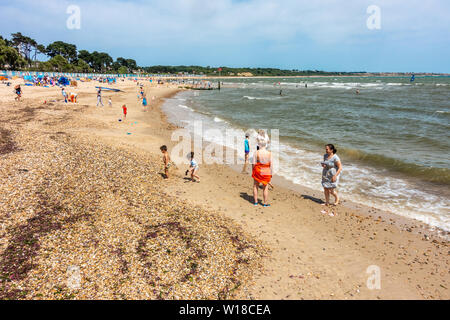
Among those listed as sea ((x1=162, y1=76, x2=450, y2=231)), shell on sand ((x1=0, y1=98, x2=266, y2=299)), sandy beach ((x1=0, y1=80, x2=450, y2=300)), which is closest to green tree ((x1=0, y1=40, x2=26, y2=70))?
sea ((x1=162, y1=76, x2=450, y2=231))

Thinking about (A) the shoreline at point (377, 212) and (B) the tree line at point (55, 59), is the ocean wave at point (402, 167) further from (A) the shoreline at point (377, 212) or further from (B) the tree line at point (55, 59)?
(B) the tree line at point (55, 59)

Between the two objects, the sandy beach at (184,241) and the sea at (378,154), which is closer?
the sandy beach at (184,241)

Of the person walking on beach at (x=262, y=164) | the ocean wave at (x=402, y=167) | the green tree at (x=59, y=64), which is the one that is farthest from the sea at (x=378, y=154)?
the green tree at (x=59, y=64)

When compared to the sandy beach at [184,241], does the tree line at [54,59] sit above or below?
above

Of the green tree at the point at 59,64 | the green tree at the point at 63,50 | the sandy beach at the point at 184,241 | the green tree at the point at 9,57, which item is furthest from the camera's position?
the green tree at the point at 63,50

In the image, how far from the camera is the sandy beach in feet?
16.6

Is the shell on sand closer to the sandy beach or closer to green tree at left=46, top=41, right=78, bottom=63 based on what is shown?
the sandy beach

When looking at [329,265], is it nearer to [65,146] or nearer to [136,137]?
[65,146]

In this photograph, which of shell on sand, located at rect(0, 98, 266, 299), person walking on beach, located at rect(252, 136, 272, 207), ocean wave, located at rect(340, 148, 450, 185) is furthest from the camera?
ocean wave, located at rect(340, 148, 450, 185)

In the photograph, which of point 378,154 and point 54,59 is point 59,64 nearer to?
point 54,59

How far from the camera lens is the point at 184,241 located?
626 cm

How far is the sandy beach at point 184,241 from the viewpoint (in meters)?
5.05
